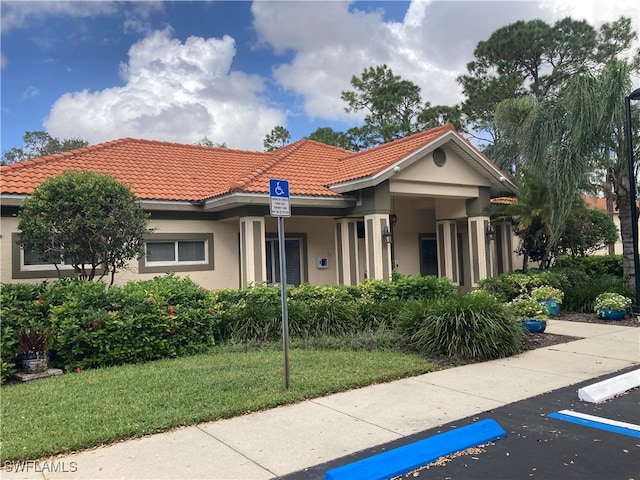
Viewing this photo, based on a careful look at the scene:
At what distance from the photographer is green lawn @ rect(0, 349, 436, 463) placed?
16.4ft

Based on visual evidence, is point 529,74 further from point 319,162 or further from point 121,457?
point 121,457

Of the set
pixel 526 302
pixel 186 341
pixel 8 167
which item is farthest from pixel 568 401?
pixel 8 167

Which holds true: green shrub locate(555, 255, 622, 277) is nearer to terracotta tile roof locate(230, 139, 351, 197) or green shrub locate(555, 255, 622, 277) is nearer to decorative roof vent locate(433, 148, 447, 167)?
decorative roof vent locate(433, 148, 447, 167)

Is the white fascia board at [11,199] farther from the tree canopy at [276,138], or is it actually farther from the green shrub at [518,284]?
the tree canopy at [276,138]

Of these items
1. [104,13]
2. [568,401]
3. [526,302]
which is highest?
[104,13]

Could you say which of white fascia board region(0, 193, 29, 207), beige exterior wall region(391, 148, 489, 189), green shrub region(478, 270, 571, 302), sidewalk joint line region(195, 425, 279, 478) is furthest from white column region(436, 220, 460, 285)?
sidewalk joint line region(195, 425, 279, 478)

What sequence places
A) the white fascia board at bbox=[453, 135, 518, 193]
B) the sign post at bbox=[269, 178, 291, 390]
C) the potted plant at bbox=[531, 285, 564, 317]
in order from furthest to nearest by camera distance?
the white fascia board at bbox=[453, 135, 518, 193] → the potted plant at bbox=[531, 285, 564, 317] → the sign post at bbox=[269, 178, 291, 390]

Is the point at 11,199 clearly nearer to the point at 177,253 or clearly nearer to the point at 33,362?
the point at 177,253

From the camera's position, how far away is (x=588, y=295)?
44.4 ft

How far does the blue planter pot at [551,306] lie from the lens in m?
13.0

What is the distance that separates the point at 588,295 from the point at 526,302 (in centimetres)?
392

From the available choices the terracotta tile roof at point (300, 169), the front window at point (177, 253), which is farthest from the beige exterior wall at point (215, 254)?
the terracotta tile roof at point (300, 169)

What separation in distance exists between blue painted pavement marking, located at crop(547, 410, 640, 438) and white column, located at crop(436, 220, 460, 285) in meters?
12.1

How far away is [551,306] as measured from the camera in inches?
513
